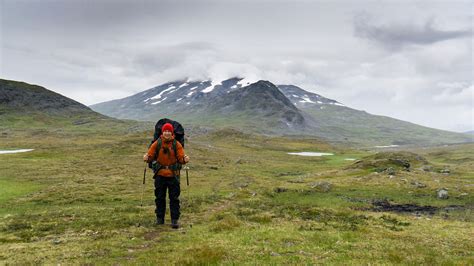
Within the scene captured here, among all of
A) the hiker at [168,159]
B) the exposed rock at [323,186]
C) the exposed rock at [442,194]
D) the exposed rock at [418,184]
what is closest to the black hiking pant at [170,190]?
the hiker at [168,159]

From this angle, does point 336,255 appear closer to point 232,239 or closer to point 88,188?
point 232,239

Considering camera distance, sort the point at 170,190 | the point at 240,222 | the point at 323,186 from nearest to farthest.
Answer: the point at 170,190 < the point at 240,222 < the point at 323,186

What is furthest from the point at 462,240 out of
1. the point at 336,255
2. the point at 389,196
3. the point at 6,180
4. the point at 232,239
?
the point at 6,180

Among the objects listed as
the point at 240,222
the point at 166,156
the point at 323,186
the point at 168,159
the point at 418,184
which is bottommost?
the point at 323,186

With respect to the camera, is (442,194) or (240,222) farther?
(442,194)

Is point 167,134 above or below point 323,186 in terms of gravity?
above

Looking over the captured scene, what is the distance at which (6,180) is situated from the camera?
44312mm

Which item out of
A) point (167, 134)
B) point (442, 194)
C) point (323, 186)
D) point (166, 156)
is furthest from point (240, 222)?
point (442, 194)

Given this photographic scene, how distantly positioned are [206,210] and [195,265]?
1538 cm

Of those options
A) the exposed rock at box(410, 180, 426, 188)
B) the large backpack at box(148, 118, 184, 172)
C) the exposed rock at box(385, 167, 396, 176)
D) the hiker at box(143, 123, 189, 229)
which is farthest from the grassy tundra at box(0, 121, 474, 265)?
the large backpack at box(148, 118, 184, 172)

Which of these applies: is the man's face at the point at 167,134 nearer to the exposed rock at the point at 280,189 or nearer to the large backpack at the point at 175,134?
the large backpack at the point at 175,134

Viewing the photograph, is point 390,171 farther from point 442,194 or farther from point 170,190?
point 170,190

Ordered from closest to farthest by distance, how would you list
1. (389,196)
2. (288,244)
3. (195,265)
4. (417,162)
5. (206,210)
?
(195,265) → (288,244) → (206,210) → (389,196) → (417,162)

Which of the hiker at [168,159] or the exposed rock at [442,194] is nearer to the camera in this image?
the hiker at [168,159]
